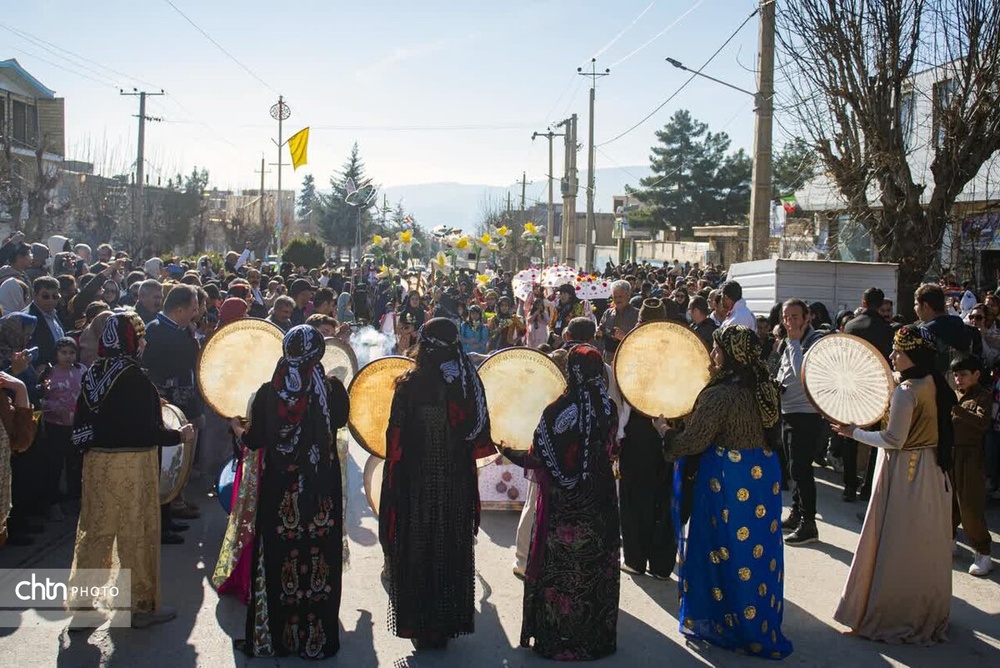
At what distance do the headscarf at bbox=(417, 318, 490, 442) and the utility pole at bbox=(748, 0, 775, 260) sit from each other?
11.0m

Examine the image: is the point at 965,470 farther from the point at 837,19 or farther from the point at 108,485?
the point at 837,19

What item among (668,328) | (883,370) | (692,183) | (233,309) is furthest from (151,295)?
(692,183)

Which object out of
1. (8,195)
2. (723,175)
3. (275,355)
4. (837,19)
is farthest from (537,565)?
(723,175)

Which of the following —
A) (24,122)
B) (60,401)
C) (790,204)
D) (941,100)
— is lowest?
(60,401)

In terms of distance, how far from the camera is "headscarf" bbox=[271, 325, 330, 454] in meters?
4.73

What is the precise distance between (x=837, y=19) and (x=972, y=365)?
20.9 ft

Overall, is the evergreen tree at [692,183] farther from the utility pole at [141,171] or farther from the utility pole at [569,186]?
the utility pole at [141,171]

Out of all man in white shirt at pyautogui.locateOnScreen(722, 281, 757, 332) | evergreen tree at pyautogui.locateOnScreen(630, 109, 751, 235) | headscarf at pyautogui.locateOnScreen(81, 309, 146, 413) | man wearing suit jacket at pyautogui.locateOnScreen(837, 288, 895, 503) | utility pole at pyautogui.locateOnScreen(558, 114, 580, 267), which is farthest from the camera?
evergreen tree at pyautogui.locateOnScreen(630, 109, 751, 235)

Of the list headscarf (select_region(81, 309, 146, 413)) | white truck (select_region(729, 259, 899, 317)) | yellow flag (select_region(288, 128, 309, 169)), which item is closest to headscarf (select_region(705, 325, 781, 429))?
headscarf (select_region(81, 309, 146, 413))

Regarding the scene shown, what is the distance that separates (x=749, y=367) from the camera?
5.03 meters

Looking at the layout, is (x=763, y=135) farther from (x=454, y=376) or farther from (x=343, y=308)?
(x=454, y=376)

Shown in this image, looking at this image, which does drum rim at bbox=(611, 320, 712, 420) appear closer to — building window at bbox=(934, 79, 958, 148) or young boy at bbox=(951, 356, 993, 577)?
young boy at bbox=(951, 356, 993, 577)

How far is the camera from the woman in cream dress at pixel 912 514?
5.26m

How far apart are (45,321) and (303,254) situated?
27815 millimetres
